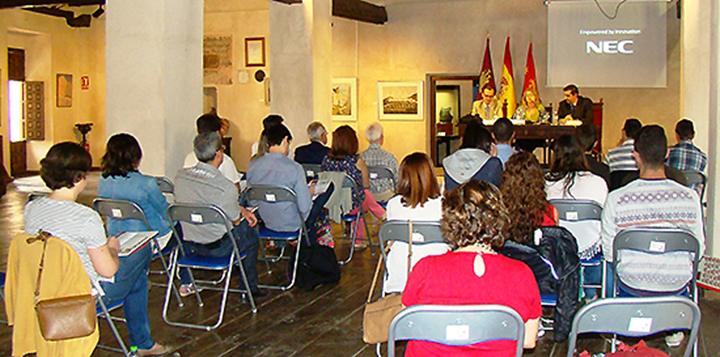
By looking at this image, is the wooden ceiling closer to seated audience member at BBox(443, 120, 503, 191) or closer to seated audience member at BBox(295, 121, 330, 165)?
seated audience member at BBox(295, 121, 330, 165)

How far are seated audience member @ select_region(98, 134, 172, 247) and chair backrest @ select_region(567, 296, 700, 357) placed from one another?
2.84 meters

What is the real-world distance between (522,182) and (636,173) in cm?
213

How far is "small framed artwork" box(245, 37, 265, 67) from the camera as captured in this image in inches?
547

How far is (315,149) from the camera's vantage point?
6637mm

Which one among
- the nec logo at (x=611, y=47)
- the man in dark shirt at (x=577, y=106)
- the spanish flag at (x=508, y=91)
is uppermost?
the nec logo at (x=611, y=47)

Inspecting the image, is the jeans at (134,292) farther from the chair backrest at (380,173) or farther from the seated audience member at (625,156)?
the seated audience member at (625,156)

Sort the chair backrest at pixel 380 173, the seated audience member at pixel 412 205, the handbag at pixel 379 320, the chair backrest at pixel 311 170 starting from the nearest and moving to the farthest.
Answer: the handbag at pixel 379 320
the seated audience member at pixel 412 205
the chair backrest at pixel 380 173
the chair backrest at pixel 311 170

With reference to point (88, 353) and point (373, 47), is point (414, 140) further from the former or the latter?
point (88, 353)

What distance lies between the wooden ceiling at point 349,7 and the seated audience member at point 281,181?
7306 mm

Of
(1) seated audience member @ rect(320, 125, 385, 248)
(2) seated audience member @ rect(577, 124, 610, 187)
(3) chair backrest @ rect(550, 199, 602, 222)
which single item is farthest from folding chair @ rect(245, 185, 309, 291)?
(2) seated audience member @ rect(577, 124, 610, 187)

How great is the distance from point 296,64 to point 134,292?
6.49 metres

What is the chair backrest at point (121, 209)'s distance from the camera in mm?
3963

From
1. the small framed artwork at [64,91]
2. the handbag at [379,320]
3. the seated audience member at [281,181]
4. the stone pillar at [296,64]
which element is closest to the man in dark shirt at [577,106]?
the stone pillar at [296,64]

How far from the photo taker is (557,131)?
385 inches
